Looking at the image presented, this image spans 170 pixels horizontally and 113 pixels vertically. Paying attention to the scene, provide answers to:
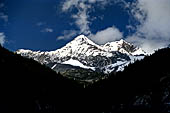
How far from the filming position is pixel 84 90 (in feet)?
600

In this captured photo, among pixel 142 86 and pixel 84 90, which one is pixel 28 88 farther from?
pixel 84 90

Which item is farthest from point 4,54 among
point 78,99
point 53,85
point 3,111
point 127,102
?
point 127,102

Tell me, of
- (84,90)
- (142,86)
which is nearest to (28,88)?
(142,86)

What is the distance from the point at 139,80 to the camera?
144500 millimetres

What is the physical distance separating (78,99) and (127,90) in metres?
36.0

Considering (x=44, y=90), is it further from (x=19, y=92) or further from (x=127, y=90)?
(x=127, y=90)

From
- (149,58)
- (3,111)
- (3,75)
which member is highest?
(149,58)

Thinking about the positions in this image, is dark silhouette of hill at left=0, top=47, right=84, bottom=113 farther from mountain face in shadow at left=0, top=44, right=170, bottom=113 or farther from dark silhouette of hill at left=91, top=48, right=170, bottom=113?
dark silhouette of hill at left=91, top=48, right=170, bottom=113

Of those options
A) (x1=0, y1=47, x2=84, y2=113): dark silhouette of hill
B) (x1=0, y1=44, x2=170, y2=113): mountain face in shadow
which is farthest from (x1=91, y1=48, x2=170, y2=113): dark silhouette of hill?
(x1=0, y1=47, x2=84, y2=113): dark silhouette of hill

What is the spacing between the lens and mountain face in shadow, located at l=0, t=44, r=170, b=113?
118m

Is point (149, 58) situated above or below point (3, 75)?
above

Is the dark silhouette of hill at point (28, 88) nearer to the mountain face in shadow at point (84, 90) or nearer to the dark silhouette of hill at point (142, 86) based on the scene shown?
the mountain face in shadow at point (84, 90)

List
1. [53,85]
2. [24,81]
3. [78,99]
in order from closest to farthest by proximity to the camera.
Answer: [24,81], [53,85], [78,99]

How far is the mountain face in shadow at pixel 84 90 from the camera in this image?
388ft
